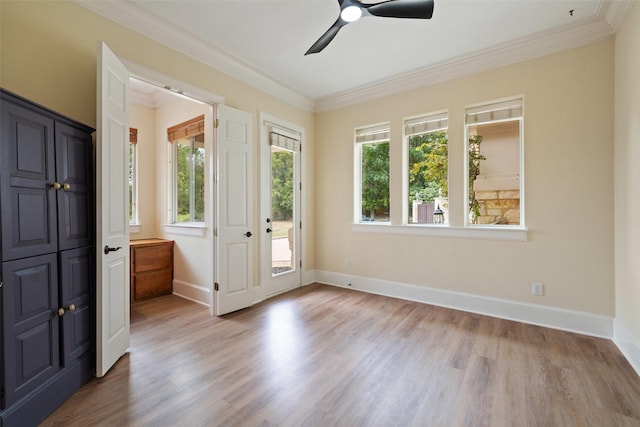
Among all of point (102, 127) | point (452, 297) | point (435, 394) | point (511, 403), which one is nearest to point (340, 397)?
point (435, 394)

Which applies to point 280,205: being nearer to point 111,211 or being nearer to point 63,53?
point 111,211

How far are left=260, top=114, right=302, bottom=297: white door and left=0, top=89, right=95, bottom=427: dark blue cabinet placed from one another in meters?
2.05

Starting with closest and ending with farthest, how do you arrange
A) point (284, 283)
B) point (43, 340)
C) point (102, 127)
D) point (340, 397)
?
point (43, 340) → point (340, 397) → point (102, 127) → point (284, 283)

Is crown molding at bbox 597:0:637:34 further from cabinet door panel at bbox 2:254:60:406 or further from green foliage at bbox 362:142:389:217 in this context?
cabinet door panel at bbox 2:254:60:406

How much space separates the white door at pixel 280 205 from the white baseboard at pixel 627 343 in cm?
361

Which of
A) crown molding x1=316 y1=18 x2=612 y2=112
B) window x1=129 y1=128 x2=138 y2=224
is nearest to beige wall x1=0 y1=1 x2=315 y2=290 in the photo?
window x1=129 y1=128 x2=138 y2=224

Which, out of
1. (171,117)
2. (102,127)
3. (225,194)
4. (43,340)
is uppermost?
(171,117)

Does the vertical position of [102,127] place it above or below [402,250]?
above

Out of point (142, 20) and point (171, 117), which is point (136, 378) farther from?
point (171, 117)

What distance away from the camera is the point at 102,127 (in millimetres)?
2059

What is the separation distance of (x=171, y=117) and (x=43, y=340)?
3.61 metres

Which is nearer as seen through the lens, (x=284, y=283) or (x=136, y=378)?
(x=136, y=378)

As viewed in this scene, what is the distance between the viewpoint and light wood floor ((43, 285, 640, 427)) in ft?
5.67

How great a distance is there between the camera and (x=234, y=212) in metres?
3.52
